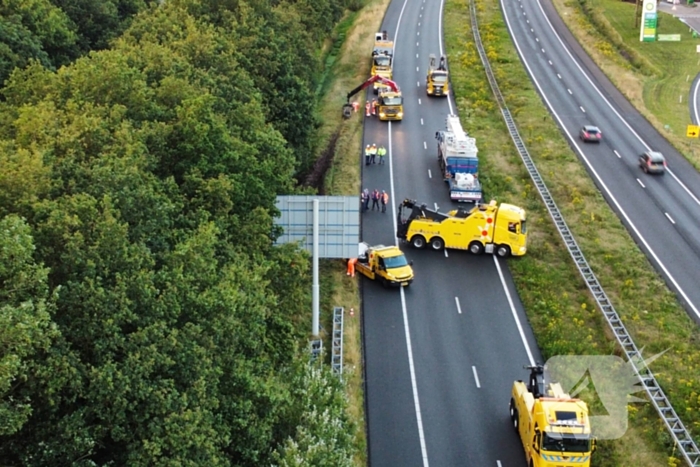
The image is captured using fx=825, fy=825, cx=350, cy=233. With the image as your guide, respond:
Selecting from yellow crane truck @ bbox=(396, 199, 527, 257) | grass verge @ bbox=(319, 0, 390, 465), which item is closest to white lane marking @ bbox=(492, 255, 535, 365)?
yellow crane truck @ bbox=(396, 199, 527, 257)

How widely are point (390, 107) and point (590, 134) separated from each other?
18.2m

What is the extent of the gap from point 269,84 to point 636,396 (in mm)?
36280

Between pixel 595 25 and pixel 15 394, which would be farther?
pixel 595 25

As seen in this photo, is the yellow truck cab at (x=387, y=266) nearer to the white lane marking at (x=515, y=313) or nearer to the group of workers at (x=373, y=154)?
the white lane marking at (x=515, y=313)

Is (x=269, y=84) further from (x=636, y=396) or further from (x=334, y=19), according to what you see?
(x=334, y=19)

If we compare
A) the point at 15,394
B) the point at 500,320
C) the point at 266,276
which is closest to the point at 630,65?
the point at 500,320

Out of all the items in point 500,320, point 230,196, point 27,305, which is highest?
point 27,305

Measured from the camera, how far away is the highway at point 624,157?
52875 mm

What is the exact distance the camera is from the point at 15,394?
2220 cm

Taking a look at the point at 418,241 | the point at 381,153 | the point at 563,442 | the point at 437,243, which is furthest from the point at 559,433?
the point at 381,153

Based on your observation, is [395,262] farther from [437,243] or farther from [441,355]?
[441,355]

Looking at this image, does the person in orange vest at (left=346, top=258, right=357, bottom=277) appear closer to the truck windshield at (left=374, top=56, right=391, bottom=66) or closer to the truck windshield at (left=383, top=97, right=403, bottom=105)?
the truck windshield at (left=383, top=97, right=403, bottom=105)

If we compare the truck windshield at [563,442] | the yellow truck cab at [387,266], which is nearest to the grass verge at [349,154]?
the yellow truck cab at [387,266]

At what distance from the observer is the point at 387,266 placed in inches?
1882
